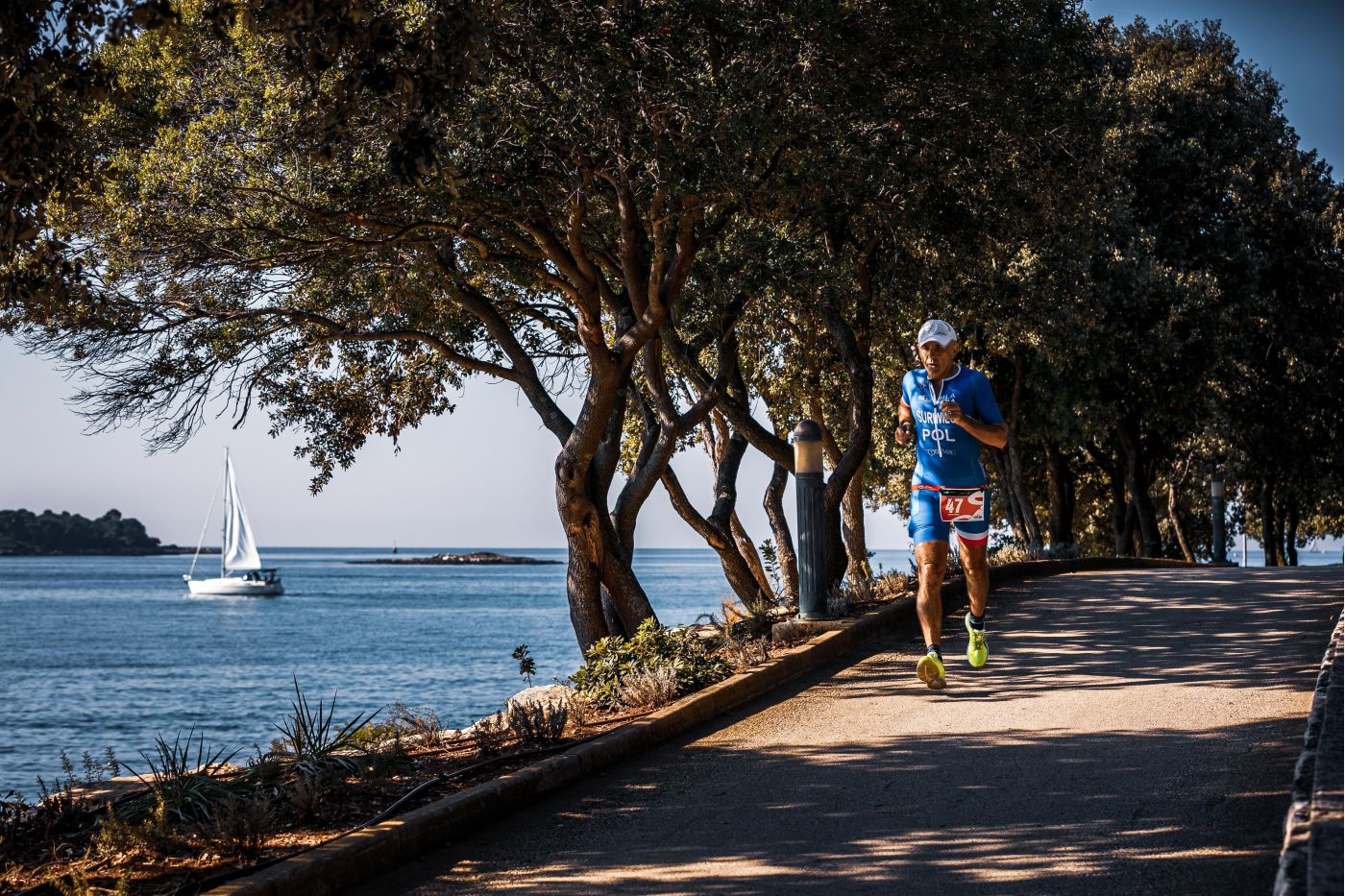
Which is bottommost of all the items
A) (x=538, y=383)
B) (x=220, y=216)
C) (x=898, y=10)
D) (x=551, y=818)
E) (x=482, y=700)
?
(x=482, y=700)

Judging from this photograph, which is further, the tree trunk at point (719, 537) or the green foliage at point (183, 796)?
the tree trunk at point (719, 537)

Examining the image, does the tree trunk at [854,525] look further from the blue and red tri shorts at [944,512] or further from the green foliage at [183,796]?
the green foliage at [183,796]

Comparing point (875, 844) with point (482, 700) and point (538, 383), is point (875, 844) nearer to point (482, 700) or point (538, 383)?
point (538, 383)

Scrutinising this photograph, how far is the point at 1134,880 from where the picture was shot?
4477mm

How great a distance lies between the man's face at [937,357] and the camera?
7812 millimetres

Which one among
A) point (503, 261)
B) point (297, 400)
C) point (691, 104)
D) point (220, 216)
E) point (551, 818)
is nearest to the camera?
point (551, 818)

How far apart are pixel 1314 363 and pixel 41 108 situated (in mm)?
27914

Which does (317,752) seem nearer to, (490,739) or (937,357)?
(490,739)

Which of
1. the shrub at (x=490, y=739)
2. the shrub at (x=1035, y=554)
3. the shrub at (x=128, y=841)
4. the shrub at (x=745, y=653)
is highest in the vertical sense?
the shrub at (x=1035, y=554)

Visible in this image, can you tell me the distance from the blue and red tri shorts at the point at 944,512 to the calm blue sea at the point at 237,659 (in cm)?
1008

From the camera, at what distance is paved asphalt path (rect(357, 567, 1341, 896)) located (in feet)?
15.6

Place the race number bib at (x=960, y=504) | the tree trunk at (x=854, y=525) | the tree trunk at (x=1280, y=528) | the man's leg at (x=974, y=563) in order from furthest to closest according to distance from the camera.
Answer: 1. the tree trunk at (x=1280, y=528)
2. the tree trunk at (x=854, y=525)
3. the man's leg at (x=974, y=563)
4. the race number bib at (x=960, y=504)

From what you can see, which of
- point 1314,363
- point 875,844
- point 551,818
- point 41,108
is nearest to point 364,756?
point 551,818

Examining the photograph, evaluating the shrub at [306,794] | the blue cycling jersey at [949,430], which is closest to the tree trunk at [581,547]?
the blue cycling jersey at [949,430]
